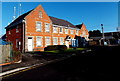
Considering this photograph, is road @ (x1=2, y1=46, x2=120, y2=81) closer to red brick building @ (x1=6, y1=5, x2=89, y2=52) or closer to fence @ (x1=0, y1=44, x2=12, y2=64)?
fence @ (x1=0, y1=44, x2=12, y2=64)

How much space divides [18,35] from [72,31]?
17.5m

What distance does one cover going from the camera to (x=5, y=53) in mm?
9125

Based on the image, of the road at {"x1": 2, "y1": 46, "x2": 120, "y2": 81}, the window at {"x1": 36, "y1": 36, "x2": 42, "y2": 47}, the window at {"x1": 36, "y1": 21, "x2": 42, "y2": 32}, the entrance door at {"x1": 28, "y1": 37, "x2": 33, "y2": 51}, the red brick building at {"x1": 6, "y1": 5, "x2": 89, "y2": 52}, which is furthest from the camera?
the window at {"x1": 36, "y1": 21, "x2": 42, "y2": 32}

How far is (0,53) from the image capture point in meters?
8.76

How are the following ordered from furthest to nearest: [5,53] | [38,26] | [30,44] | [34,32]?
[38,26] → [34,32] → [30,44] → [5,53]

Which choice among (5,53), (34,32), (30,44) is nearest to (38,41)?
(30,44)

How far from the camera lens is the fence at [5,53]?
882cm

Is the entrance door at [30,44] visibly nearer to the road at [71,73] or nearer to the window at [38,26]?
the window at [38,26]

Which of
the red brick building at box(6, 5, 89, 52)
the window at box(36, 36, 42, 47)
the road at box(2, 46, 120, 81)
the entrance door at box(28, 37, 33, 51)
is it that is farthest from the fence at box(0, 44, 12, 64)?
the window at box(36, 36, 42, 47)

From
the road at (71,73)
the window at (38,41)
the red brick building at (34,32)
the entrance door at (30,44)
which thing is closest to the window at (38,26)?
the red brick building at (34,32)

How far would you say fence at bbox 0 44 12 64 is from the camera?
8.82m

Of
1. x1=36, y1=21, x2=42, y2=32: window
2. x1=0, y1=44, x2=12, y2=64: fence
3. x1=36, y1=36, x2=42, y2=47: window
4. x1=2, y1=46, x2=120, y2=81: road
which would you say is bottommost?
x1=2, y1=46, x2=120, y2=81: road

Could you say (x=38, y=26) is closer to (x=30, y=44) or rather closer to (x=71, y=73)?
(x=30, y=44)

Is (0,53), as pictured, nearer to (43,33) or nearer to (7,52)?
(7,52)
